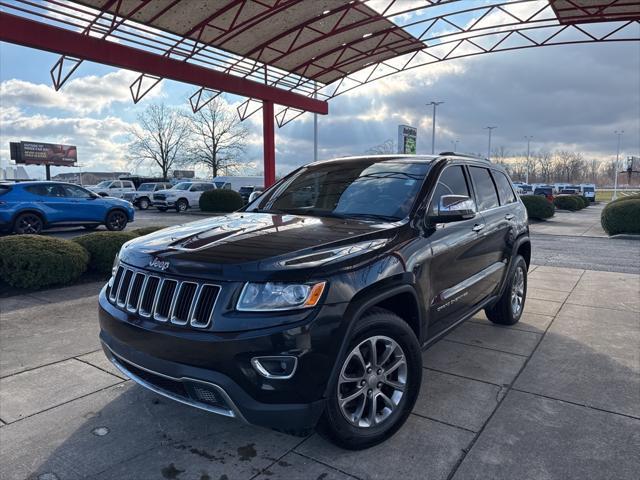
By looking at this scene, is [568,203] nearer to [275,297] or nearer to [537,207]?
[537,207]

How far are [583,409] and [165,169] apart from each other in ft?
200

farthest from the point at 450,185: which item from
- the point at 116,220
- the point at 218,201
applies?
the point at 218,201

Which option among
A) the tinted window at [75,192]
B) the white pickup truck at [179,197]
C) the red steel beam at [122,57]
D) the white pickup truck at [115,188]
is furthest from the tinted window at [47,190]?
the white pickup truck at [115,188]

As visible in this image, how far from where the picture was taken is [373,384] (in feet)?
9.37

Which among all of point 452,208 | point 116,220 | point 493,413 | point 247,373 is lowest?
point 493,413

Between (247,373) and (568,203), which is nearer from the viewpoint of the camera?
(247,373)

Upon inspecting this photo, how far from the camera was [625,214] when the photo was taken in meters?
15.3

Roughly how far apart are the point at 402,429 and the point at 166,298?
1.74 metres

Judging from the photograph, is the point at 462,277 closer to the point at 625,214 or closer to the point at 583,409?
the point at 583,409

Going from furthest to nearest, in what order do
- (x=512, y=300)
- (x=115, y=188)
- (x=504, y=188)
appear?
(x=115, y=188)
(x=504, y=188)
(x=512, y=300)

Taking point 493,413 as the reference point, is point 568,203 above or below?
below

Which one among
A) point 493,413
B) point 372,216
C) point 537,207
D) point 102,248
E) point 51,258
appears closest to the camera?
point 493,413

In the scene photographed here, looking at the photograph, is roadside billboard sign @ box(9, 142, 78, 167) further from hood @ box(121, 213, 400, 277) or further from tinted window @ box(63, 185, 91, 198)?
hood @ box(121, 213, 400, 277)

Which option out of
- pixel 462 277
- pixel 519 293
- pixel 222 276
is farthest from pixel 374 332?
pixel 519 293
